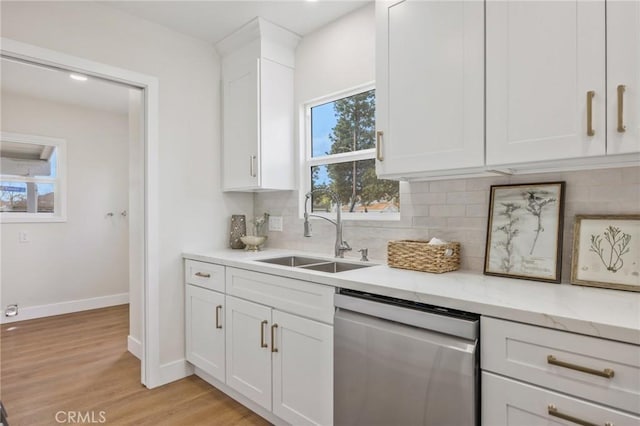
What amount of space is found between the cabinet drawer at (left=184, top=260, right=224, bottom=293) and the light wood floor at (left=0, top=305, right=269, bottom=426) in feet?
2.41

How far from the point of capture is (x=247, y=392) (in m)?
2.19

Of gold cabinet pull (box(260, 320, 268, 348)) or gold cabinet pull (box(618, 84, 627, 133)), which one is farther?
gold cabinet pull (box(260, 320, 268, 348))

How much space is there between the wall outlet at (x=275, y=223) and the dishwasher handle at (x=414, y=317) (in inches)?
54.7

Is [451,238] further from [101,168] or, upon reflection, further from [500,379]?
[101,168]

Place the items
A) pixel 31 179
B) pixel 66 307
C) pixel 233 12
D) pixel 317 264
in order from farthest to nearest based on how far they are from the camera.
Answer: pixel 66 307 < pixel 31 179 < pixel 233 12 < pixel 317 264

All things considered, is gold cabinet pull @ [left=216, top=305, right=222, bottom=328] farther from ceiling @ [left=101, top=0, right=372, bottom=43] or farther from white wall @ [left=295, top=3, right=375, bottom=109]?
ceiling @ [left=101, top=0, right=372, bottom=43]

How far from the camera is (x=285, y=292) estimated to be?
194 cm

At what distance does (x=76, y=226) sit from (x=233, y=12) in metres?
3.54

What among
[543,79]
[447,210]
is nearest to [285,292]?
[447,210]

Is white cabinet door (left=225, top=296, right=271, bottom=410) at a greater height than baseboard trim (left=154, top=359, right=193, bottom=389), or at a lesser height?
greater

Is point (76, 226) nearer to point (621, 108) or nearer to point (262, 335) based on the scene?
point (262, 335)

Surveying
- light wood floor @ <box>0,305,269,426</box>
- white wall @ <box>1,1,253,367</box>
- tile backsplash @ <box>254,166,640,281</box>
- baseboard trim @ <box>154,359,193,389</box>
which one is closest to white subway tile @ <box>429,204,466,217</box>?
tile backsplash @ <box>254,166,640,281</box>

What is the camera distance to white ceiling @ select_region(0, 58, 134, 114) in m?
3.48

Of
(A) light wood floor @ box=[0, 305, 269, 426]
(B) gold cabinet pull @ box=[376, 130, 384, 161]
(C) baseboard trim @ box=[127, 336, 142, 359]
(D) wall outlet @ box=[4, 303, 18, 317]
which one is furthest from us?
(D) wall outlet @ box=[4, 303, 18, 317]
